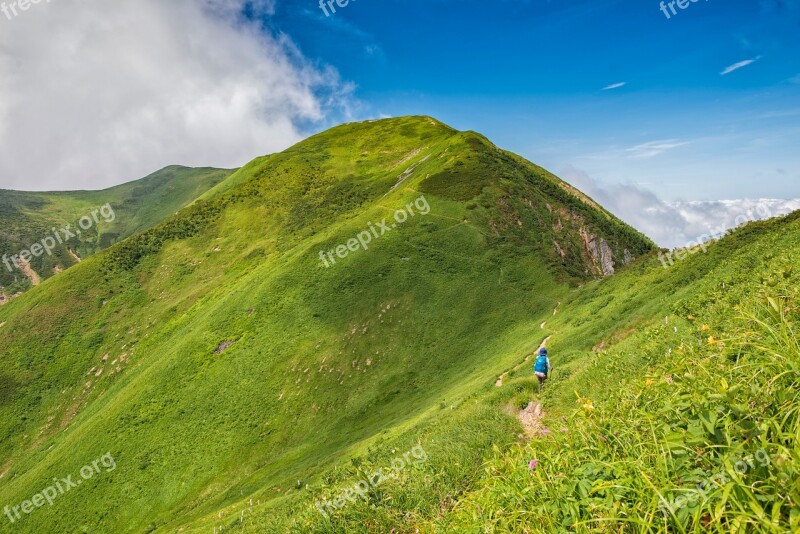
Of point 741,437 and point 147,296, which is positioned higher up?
point 147,296

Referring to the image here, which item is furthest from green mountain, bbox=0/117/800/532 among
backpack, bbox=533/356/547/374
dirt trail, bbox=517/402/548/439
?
backpack, bbox=533/356/547/374

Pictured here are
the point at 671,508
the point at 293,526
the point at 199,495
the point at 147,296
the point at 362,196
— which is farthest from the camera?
the point at 362,196

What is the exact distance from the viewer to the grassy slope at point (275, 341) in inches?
1318

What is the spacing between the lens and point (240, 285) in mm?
59312

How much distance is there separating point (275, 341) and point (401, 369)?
1525 cm

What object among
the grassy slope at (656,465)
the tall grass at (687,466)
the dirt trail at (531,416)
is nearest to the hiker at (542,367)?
the dirt trail at (531,416)

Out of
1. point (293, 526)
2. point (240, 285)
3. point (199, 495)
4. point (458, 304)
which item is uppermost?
point (240, 285)

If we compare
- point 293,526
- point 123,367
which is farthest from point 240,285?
point 293,526

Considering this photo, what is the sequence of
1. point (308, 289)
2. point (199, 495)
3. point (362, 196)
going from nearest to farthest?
point (199, 495) < point (308, 289) < point (362, 196)

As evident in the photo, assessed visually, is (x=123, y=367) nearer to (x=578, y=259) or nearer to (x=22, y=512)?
(x=22, y=512)

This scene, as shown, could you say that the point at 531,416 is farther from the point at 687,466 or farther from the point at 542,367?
the point at 687,466

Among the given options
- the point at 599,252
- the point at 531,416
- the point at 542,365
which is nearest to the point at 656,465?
the point at 531,416

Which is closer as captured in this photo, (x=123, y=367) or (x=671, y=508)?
(x=671, y=508)

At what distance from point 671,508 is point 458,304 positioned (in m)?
42.2
